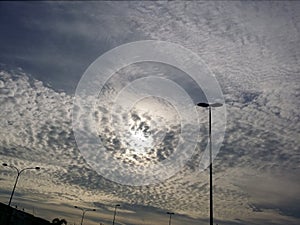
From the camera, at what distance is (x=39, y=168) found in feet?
143

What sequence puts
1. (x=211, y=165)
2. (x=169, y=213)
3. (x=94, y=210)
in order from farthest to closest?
(x=169, y=213), (x=94, y=210), (x=211, y=165)

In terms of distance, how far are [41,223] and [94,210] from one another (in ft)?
95.2

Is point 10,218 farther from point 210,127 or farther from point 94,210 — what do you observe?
point 94,210

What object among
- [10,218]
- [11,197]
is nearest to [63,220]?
[11,197]

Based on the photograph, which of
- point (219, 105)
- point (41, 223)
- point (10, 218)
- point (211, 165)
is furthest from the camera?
point (41, 223)

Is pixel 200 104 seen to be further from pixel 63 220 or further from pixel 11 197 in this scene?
pixel 63 220

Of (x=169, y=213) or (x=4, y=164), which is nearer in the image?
(x=4, y=164)

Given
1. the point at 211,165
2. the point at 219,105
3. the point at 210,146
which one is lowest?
the point at 211,165

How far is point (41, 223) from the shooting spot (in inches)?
1645

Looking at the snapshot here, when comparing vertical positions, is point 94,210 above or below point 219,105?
below

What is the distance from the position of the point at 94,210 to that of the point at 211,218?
53.6 m

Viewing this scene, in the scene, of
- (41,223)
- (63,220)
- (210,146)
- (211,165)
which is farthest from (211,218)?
(63,220)

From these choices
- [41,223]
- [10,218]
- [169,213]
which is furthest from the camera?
[169,213]

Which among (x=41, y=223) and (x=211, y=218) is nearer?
(x=211, y=218)
